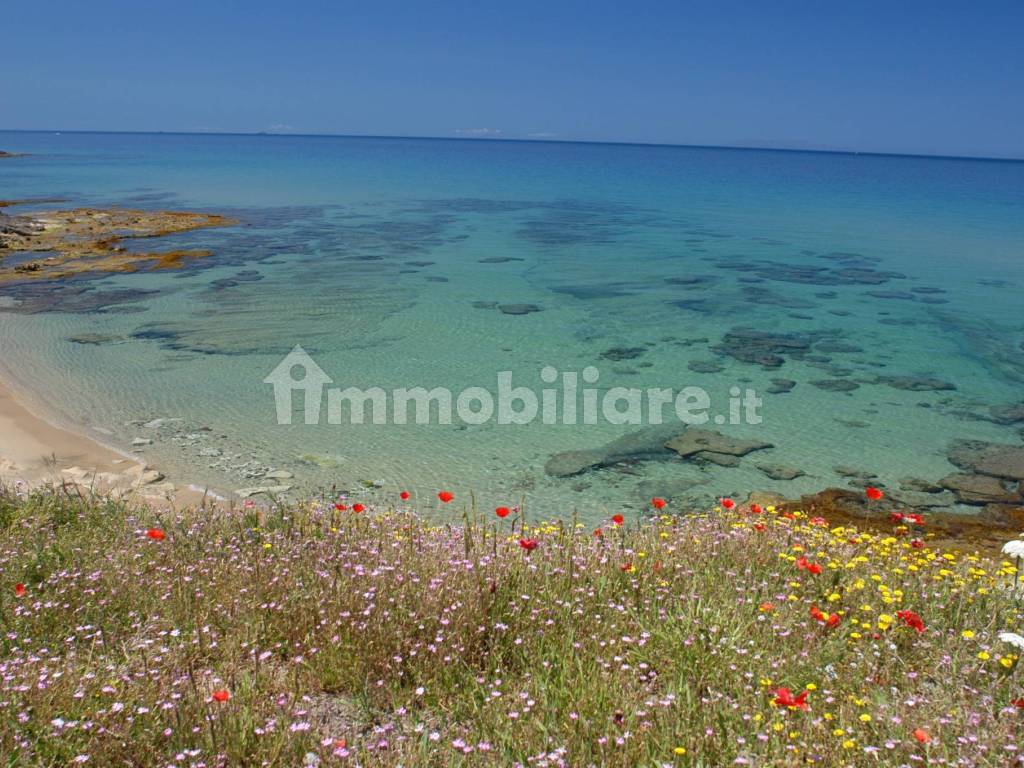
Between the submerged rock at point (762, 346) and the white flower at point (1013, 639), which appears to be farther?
the submerged rock at point (762, 346)

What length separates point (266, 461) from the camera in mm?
12258

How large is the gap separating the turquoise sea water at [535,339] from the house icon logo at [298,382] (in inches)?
11.6

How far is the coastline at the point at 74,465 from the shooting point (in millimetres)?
10641

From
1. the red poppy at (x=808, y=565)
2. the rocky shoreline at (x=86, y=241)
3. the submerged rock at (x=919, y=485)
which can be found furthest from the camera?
the rocky shoreline at (x=86, y=241)

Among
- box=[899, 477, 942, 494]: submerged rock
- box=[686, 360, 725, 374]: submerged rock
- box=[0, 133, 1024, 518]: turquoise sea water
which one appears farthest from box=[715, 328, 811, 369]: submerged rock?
box=[899, 477, 942, 494]: submerged rock

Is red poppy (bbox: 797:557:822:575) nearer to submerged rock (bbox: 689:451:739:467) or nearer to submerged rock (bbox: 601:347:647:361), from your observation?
submerged rock (bbox: 689:451:739:467)

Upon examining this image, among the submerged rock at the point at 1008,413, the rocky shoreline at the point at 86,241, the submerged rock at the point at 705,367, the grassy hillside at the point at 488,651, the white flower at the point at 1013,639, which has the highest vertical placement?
the rocky shoreline at the point at 86,241

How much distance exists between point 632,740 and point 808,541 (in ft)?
13.6

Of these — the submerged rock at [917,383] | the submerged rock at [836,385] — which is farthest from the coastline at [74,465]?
the submerged rock at [917,383]

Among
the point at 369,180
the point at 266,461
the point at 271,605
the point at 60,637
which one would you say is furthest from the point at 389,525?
the point at 369,180

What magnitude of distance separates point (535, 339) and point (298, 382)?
22.2 feet

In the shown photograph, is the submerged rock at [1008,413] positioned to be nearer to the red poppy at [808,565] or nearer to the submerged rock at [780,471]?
the submerged rock at [780,471]

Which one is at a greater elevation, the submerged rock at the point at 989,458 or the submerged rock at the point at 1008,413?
the submerged rock at the point at 1008,413

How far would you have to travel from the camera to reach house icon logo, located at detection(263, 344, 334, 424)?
1452 cm
